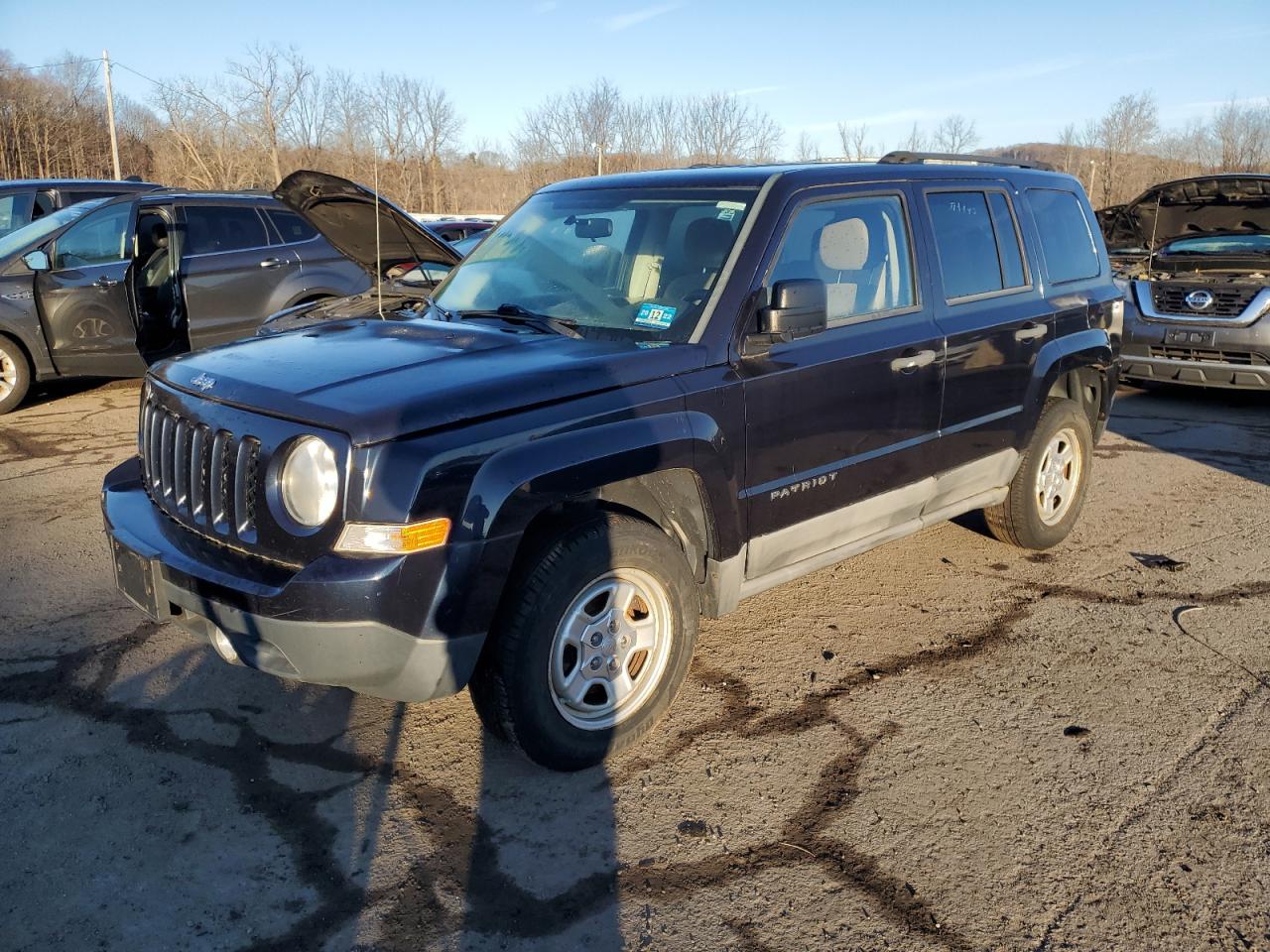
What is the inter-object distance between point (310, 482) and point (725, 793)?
166 centimetres

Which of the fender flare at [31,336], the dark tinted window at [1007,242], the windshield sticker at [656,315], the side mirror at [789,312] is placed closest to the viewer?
the side mirror at [789,312]

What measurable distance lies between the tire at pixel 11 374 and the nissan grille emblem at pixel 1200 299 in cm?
1073

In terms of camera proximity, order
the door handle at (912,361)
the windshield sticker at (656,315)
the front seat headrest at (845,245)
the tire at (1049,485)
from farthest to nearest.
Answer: the tire at (1049,485) → the door handle at (912,361) → the front seat headrest at (845,245) → the windshield sticker at (656,315)

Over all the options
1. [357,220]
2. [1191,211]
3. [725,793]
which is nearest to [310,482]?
[725,793]

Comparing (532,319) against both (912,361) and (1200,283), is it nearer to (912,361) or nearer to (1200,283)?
(912,361)

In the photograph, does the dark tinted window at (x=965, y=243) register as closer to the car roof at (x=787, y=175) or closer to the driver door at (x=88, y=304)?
the car roof at (x=787, y=175)

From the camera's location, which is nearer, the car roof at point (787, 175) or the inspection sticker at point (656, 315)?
the inspection sticker at point (656, 315)

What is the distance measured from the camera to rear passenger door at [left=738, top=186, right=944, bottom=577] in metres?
3.70

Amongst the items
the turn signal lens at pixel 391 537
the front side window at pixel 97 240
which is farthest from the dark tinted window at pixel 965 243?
the front side window at pixel 97 240

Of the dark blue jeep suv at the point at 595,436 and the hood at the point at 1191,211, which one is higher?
the hood at the point at 1191,211

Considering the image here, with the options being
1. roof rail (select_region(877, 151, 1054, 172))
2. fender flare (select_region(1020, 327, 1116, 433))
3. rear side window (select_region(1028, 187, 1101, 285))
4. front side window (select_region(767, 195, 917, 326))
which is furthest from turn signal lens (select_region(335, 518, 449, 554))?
rear side window (select_region(1028, 187, 1101, 285))

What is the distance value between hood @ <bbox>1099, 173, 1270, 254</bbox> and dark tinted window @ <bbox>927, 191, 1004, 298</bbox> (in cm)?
635

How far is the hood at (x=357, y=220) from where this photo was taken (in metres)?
5.91

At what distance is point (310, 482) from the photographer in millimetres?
2877
